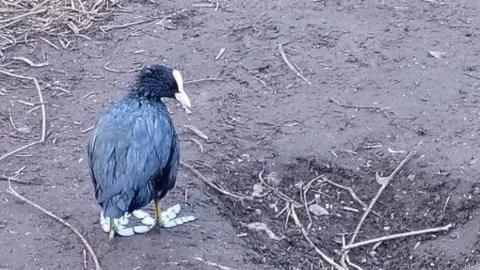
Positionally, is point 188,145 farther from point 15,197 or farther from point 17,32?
point 17,32

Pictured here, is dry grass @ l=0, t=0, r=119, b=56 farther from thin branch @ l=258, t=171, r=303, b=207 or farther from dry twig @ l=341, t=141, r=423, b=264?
dry twig @ l=341, t=141, r=423, b=264

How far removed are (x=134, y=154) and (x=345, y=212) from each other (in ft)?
4.15

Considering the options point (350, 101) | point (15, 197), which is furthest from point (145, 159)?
point (350, 101)

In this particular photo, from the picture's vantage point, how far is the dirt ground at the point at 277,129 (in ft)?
15.3

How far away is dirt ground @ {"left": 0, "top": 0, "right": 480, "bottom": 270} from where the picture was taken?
4.65m

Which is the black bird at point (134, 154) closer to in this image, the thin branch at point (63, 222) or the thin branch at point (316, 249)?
the thin branch at point (63, 222)

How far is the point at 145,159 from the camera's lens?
436cm

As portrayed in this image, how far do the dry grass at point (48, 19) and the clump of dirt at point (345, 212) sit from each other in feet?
6.79

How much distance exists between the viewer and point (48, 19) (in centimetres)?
680

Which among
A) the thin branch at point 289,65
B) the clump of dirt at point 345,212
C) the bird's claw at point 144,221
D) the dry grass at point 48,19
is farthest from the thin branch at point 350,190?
the dry grass at point 48,19

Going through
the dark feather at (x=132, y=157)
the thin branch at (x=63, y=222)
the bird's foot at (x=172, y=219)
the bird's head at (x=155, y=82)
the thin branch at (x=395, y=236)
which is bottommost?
the thin branch at (x=395, y=236)

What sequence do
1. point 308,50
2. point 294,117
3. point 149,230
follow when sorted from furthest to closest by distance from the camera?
point 308,50
point 294,117
point 149,230

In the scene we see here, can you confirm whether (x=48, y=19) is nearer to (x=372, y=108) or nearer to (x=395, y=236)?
(x=372, y=108)

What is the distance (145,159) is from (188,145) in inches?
40.8
